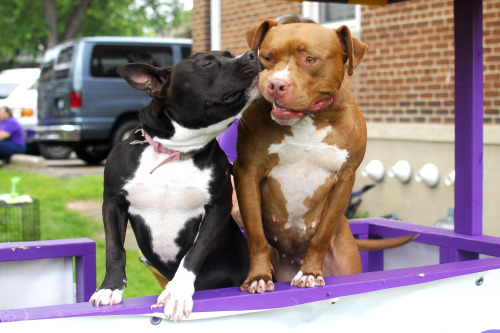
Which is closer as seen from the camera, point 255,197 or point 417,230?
point 255,197

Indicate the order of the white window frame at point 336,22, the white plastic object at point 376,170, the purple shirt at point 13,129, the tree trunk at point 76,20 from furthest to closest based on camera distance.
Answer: the tree trunk at point 76,20, the purple shirt at point 13,129, the white window frame at point 336,22, the white plastic object at point 376,170

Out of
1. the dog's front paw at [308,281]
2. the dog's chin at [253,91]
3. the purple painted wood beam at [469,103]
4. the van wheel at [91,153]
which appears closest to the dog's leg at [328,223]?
the dog's front paw at [308,281]

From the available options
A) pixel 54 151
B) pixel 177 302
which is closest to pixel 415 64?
pixel 177 302

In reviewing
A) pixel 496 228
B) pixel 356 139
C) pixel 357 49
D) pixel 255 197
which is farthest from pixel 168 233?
pixel 496 228

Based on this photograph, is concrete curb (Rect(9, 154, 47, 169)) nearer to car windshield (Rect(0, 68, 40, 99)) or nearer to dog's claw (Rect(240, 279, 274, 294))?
car windshield (Rect(0, 68, 40, 99))

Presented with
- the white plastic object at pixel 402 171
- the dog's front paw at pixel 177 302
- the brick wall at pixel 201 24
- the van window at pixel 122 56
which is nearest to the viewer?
the dog's front paw at pixel 177 302

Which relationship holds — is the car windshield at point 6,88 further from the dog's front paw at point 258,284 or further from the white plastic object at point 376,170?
the dog's front paw at point 258,284

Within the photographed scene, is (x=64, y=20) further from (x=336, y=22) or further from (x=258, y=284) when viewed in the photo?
(x=258, y=284)

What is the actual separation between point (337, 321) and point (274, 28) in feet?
3.71

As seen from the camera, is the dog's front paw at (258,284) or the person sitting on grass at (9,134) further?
the person sitting on grass at (9,134)

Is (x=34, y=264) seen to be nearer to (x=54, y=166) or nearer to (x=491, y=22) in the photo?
(x=491, y=22)

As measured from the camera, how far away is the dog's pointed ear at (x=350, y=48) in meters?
2.43

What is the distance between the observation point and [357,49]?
2457mm

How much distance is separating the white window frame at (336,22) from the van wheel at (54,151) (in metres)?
8.08
